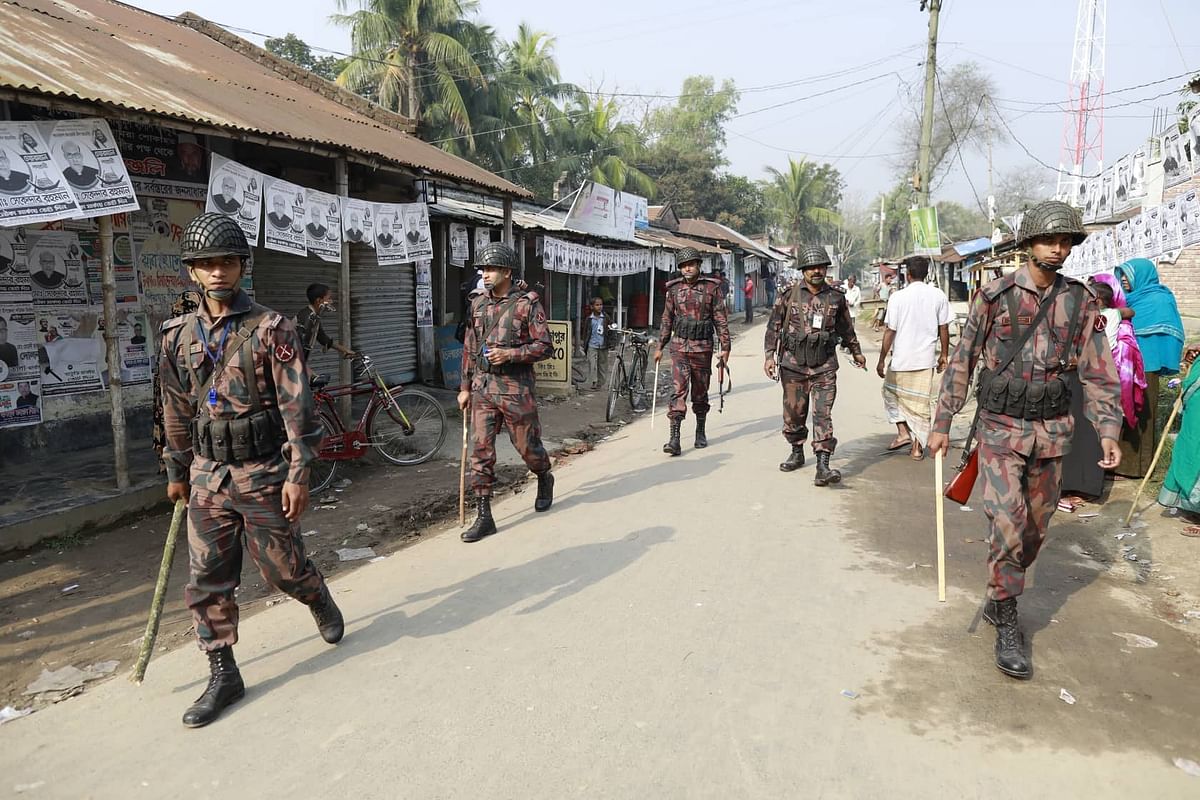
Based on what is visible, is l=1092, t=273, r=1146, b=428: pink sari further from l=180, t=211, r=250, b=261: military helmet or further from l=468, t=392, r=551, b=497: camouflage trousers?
l=180, t=211, r=250, b=261: military helmet

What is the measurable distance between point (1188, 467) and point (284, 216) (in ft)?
24.3

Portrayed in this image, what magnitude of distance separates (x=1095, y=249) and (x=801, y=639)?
32.0 ft

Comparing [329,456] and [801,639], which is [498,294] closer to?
[329,456]

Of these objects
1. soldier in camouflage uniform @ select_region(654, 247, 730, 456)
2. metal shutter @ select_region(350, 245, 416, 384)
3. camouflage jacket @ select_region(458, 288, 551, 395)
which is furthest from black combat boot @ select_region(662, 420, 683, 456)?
metal shutter @ select_region(350, 245, 416, 384)

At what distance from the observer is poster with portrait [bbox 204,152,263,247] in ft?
20.7

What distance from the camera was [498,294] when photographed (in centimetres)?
559

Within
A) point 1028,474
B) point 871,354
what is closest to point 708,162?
point 871,354

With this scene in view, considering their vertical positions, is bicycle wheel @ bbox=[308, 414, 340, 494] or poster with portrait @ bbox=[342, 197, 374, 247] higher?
poster with portrait @ bbox=[342, 197, 374, 247]

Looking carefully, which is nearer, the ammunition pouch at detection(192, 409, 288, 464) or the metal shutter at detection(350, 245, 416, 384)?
the ammunition pouch at detection(192, 409, 288, 464)

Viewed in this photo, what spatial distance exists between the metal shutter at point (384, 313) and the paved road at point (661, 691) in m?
6.49

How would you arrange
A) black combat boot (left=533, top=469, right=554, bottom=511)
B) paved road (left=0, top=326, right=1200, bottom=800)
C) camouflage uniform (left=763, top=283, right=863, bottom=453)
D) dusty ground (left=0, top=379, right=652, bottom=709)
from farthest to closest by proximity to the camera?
camouflage uniform (left=763, top=283, right=863, bottom=453) → black combat boot (left=533, top=469, right=554, bottom=511) → dusty ground (left=0, top=379, right=652, bottom=709) → paved road (left=0, top=326, right=1200, bottom=800)

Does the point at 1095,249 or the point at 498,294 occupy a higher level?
the point at 1095,249

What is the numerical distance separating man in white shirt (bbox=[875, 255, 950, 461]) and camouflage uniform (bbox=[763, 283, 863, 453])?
61cm

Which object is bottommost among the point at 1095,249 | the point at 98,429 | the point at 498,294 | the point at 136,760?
the point at 136,760
